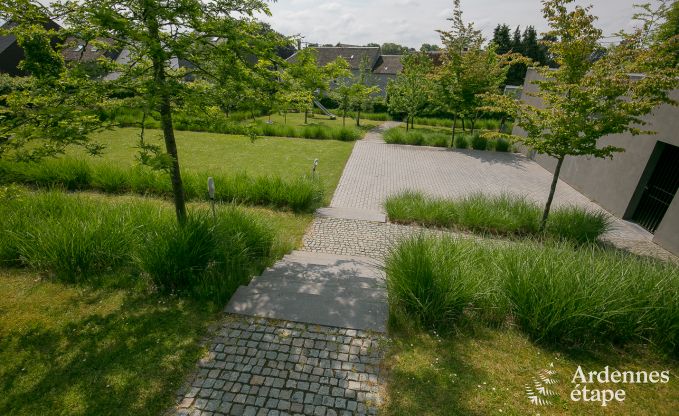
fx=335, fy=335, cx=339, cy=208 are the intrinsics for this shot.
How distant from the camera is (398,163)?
15.1 m

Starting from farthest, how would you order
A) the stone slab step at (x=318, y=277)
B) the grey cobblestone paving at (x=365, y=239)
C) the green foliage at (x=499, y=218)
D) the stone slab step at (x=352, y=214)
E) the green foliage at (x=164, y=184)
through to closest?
the green foliage at (x=164, y=184) → the stone slab step at (x=352, y=214) → the green foliage at (x=499, y=218) → the grey cobblestone paving at (x=365, y=239) → the stone slab step at (x=318, y=277)

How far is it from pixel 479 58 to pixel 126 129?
62.8ft

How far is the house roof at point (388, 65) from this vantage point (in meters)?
41.3

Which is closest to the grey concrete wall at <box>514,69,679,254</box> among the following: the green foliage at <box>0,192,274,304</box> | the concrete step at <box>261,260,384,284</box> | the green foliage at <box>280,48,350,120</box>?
the green foliage at <box>280,48,350,120</box>

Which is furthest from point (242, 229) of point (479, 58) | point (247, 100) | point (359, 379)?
point (479, 58)

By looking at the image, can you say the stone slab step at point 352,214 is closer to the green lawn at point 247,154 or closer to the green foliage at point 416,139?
the green lawn at point 247,154

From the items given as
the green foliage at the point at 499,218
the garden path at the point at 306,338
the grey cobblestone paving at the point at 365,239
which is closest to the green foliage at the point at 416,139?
the green foliage at the point at 499,218

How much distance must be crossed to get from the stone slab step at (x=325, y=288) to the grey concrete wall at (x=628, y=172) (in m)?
5.86

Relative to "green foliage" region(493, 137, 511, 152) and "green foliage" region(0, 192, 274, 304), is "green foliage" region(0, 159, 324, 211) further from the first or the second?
"green foliage" region(493, 137, 511, 152)

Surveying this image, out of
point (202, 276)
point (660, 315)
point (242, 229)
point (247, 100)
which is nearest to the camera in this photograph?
point (660, 315)

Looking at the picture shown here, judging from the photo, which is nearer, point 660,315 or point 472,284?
point 660,315

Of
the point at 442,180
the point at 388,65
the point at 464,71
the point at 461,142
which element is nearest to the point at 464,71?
the point at 464,71

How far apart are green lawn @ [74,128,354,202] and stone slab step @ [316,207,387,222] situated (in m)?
1.22

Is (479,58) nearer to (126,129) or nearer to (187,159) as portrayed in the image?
(187,159)
